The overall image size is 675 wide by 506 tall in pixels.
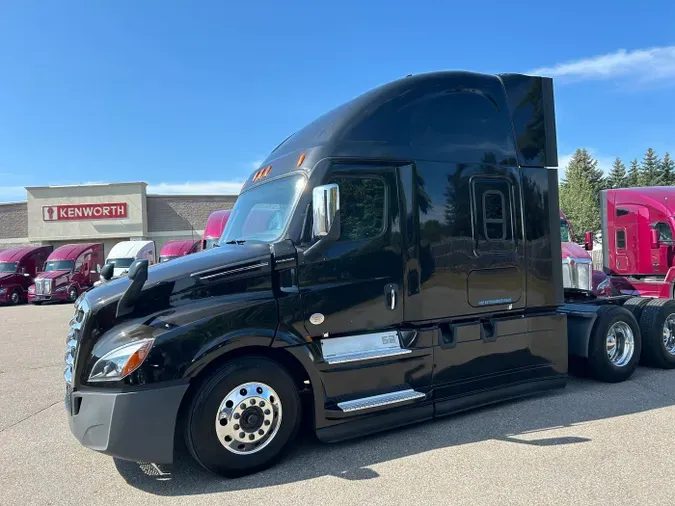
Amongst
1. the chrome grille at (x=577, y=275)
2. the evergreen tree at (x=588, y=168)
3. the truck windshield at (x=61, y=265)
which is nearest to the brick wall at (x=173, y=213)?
the truck windshield at (x=61, y=265)

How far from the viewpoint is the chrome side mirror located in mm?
4121

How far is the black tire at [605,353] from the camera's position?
20.5 feet

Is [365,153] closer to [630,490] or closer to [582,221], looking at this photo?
[630,490]

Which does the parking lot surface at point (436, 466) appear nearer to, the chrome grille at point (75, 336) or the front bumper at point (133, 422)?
the front bumper at point (133, 422)

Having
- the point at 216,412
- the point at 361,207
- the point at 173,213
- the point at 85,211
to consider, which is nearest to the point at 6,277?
the point at 85,211

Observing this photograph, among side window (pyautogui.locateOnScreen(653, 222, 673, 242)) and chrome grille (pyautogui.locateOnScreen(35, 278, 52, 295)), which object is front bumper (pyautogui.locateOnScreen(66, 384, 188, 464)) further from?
chrome grille (pyautogui.locateOnScreen(35, 278, 52, 295))

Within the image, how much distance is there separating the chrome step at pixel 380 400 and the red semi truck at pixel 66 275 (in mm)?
20024

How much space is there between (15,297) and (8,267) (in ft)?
6.33

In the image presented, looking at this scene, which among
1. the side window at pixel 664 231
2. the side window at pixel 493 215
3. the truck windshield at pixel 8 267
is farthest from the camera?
the truck windshield at pixel 8 267

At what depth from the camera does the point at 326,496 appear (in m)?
3.60

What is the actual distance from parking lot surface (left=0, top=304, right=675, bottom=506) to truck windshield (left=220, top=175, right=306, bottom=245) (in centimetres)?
199

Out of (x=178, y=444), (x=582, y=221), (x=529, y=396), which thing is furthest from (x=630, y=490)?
(x=582, y=221)

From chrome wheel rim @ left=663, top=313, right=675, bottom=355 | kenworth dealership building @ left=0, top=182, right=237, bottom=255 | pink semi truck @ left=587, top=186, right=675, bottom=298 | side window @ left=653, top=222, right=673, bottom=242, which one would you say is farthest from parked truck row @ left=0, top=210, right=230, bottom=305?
chrome wheel rim @ left=663, top=313, right=675, bottom=355

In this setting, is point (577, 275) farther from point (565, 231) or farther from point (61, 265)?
point (61, 265)
